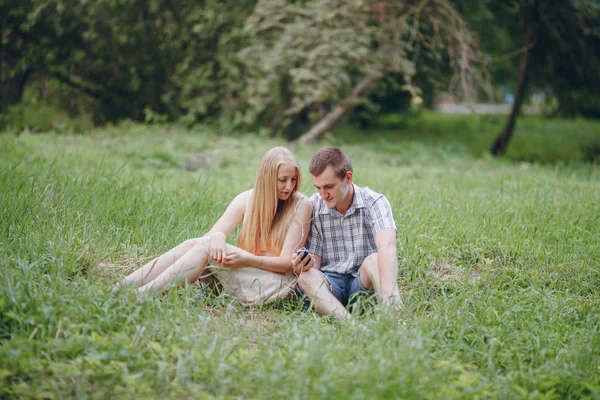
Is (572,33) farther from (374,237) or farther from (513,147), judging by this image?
(374,237)

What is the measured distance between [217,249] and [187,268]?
24 cm

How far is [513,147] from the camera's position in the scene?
14820 millimetres

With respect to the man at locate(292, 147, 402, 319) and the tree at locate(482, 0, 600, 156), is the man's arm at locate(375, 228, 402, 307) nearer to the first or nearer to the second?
the man at locate(292, 147, 402, 319)

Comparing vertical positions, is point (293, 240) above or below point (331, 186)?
below

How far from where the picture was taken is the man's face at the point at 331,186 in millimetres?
3943

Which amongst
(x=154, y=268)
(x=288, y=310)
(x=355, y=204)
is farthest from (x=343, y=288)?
(x=154, y=268)

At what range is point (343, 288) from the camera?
424cm

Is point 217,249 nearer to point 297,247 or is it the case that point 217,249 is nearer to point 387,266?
point 297,247

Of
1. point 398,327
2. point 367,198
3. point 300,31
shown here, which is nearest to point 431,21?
point 300,31

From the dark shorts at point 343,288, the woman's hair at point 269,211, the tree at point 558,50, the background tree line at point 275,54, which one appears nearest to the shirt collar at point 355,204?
the woman's hair at point 269,211

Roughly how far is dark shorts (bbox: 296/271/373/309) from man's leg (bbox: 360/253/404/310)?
2.3 inches

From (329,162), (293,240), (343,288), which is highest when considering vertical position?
(329,162)

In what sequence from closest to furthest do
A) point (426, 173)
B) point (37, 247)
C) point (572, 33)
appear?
1. point (37, 247)
2. point (426, 173)
3. point (572, 33)

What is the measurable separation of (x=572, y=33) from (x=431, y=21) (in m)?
3.34
